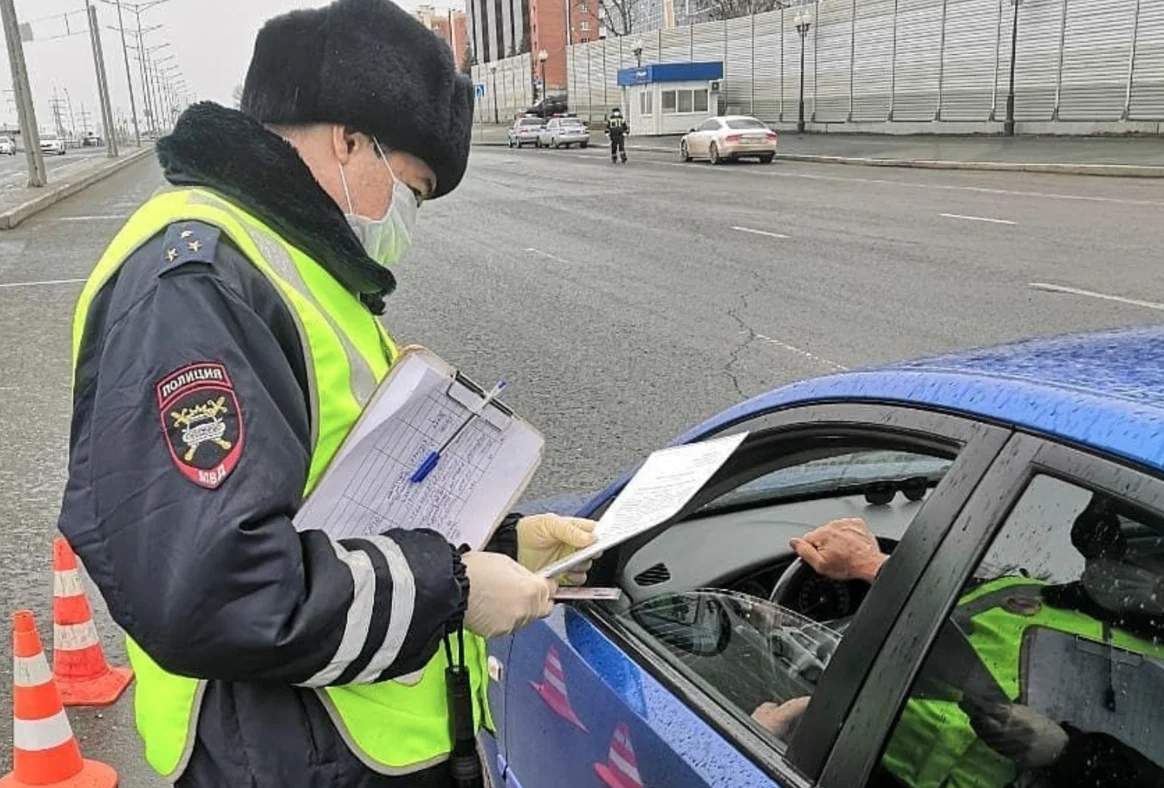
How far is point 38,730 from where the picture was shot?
2.99m

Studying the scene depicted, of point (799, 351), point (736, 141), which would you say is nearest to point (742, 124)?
point (736, 141)

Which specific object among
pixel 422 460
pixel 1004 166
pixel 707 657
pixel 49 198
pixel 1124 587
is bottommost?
pixel 1004 166

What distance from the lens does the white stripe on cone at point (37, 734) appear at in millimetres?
2988

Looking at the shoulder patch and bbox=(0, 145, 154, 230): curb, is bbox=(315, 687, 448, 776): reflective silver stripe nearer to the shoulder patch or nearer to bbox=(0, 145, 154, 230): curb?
the shoulder patch

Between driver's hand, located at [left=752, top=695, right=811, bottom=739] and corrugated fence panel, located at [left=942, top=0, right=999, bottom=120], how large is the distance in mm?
35993

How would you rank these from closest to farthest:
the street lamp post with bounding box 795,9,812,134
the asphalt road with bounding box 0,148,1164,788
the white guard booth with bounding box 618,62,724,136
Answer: the asphalt road with bounding box 0,148,1164,788 → the street lamp post with bounding box 795,9,812,134 → the white guard booth with bounding box 618,62,724,136

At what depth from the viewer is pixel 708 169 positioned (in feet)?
97.9

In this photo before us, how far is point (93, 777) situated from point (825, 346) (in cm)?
569

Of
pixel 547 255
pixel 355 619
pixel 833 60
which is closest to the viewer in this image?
pixel 355 619

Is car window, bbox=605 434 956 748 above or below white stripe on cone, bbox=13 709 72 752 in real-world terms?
above

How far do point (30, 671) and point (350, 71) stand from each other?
7.20 feet

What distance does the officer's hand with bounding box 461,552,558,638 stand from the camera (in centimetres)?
156

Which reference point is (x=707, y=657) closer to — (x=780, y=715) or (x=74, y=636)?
(x=780, y=715)

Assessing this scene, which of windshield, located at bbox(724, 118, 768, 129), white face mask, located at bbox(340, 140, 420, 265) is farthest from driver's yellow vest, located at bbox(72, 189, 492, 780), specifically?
windshield, located at bbox(724, 118, 768, 129)
